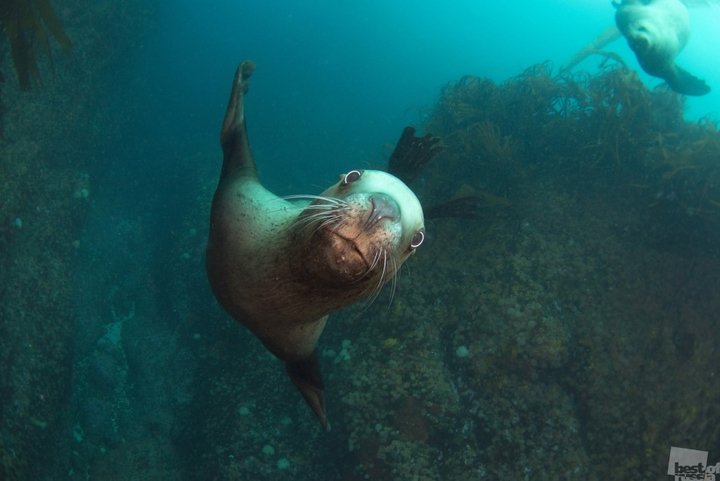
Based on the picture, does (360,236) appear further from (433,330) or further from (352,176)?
(433,330)

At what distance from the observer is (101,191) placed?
7.28 meters

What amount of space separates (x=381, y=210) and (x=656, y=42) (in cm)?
677

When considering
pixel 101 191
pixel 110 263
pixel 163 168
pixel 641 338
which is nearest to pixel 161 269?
pixel 110 263

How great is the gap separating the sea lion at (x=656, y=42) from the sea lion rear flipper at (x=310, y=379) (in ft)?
20.5

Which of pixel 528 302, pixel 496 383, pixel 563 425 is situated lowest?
pixel 563 425

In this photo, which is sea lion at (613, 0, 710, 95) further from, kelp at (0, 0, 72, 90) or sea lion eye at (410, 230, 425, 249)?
kelp at (0, 0, 72, 90)

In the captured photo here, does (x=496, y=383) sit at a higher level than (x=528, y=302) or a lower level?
lower

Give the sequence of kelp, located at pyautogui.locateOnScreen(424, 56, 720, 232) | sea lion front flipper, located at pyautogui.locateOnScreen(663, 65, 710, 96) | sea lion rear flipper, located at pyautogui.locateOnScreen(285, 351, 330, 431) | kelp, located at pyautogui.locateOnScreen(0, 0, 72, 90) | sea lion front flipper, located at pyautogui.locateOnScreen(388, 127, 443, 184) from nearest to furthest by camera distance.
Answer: sea lion rear flipper, located at pyautogui.locateOnScreen(285, 351, 330, 431), sea lion front flipper, located at pyautogui.locateOnScreen(388, 127, 443, 184), kelp, located at pyautogui.locateOnScreen(0, 0, 72, 90), kelp, located at pyautogui.locateOnScreen(424, 56, 720, 232), sea lion front flipper, located at pyautogui.locateOnScreen(663, 65, 710, 96)

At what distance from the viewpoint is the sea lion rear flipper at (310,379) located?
3014 mm

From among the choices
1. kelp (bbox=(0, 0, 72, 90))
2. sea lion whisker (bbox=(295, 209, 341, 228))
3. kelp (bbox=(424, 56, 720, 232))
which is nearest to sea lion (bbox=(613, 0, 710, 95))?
kelp (bbox=(424, 56, 720, 232))

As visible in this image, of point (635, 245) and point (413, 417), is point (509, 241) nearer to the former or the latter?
point (635, 245)

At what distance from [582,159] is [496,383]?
3.46 metres

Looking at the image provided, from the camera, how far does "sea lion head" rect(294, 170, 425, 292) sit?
1.39 m

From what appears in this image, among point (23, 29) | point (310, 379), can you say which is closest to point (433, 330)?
point (310, 379)
